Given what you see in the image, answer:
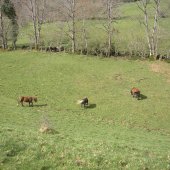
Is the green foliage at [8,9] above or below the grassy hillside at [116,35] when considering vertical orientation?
above

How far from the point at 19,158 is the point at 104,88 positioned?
27.4m

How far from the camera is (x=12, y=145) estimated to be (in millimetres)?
17266

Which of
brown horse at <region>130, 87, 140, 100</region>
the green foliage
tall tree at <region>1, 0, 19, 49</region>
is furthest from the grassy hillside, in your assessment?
brown horse at <region>130, 87, 140, 100</region>

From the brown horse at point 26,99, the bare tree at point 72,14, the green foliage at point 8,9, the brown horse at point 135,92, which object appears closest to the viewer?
the brown horse at point 26,99

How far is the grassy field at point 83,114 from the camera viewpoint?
659 inches

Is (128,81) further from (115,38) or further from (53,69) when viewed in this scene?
(115,38)

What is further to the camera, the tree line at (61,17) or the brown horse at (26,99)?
the tree line at (61,17)

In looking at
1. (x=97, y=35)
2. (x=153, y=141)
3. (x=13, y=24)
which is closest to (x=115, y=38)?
(x=97, y=35)

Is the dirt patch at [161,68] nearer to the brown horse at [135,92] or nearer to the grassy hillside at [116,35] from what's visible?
the brown horse at [135,92]

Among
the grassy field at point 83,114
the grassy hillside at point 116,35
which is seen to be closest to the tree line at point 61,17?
the grassy hillside at point 116,35

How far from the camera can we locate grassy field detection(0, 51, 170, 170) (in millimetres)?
16750

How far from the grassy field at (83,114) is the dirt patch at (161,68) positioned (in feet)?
0.44

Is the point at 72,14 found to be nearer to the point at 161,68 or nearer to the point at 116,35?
the point at 161,68

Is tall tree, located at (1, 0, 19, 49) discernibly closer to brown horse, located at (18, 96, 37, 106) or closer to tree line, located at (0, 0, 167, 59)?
tree line, located at (0, 0, 167, 59)
